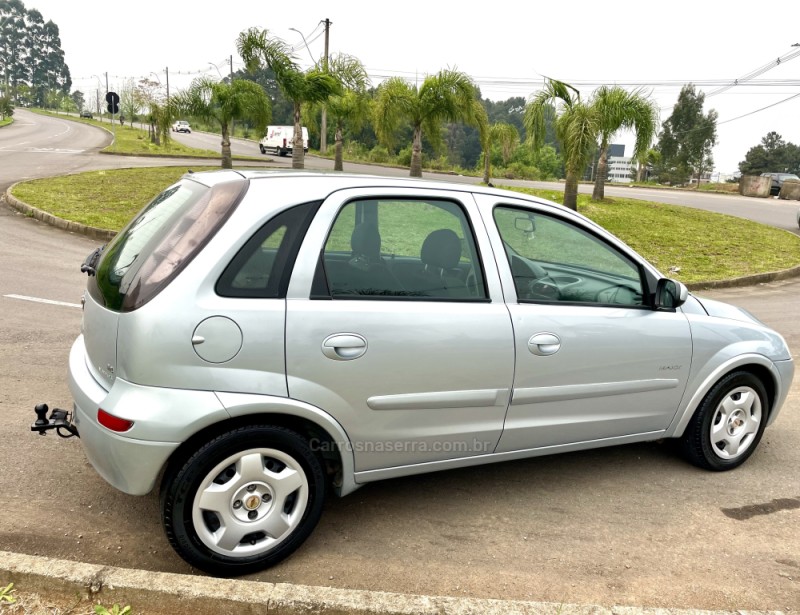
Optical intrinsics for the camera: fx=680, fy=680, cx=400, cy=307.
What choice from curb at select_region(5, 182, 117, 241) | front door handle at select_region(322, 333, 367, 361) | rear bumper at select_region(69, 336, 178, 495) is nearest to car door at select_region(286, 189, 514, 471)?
front door handle at select_region(322, 333, 367, 361)

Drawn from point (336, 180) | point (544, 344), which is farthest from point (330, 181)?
point (544, 344)

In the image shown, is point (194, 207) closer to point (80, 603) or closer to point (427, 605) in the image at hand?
point (80, 603)

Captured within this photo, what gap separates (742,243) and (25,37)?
15090 cm

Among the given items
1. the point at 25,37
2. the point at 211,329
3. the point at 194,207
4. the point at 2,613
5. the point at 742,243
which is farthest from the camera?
the point at 25,37

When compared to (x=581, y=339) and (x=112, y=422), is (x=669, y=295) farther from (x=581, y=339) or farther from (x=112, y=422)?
(x=112, y=422)

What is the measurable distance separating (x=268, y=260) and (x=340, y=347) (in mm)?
477

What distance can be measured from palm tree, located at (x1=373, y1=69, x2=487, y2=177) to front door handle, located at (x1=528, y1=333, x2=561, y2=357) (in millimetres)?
17046

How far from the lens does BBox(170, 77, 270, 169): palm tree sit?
19906 mm

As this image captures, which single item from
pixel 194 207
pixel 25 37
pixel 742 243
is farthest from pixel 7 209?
pixel 25 37

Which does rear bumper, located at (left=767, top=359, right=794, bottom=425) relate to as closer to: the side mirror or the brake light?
the side mirror

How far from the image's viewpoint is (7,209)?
14.1 meters

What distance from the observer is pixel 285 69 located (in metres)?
A: 19.4

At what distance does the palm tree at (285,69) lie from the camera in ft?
62.4

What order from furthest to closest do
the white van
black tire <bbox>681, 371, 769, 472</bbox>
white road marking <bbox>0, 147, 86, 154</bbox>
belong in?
the white van
white road marking <bbox>0, 147, 86, 154</bbox>
black tire <bbox>681, 371, 769, 472</bbox>
